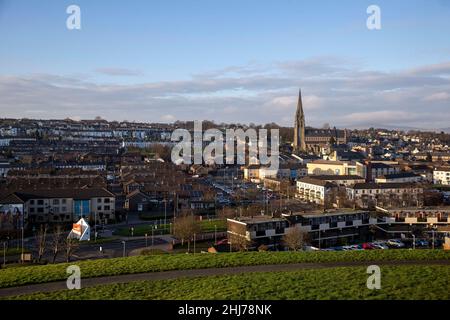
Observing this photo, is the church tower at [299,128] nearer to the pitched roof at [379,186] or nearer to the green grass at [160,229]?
the pitched roof at [379,186]

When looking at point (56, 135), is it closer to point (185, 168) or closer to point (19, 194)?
point (185, 168)

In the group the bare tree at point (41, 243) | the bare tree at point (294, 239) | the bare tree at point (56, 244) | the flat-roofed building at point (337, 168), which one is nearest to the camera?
the bare tree at point (56, 244)

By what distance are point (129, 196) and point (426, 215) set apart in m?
12.0

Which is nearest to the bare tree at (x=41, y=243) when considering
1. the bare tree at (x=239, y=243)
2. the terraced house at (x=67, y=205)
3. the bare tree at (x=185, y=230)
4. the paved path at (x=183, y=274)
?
the terraced house at (x=67, y=205)

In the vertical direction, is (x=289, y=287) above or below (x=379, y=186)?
above

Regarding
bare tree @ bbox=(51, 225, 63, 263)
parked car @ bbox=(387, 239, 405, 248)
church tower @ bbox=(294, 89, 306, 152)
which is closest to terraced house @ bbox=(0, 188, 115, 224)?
bare tree @ bbox=(51, 225, 63, 263)

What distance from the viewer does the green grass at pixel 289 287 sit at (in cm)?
466

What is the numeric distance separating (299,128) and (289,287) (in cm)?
4919

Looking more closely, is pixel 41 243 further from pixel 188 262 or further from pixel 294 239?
Answer: pixel 188 262

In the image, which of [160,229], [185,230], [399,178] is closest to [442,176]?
[399,178]

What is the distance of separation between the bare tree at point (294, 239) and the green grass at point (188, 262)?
5.23 m

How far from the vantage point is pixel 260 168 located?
32.9 metres

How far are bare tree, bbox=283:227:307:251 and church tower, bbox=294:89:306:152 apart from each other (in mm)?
39613

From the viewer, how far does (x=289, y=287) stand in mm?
5000
